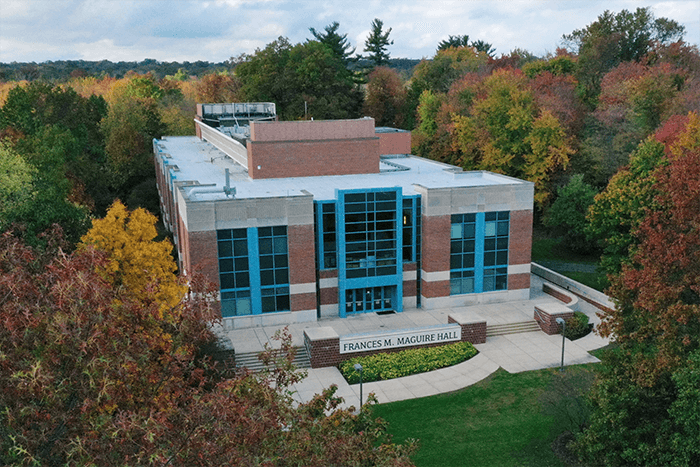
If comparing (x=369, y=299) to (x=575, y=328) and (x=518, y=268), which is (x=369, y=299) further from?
(x=575, y=328)

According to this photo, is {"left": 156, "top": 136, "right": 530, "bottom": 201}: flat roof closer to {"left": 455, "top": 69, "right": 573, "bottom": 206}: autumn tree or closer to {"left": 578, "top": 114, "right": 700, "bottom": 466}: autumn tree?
{"left": 455, "top": 69, "right": 573, "bottom": 206}: autumn tree

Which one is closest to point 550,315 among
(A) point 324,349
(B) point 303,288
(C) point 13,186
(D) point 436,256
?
(D) point 436,256

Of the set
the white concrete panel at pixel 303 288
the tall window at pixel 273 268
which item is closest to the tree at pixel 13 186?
the tall window at pixel 273 268

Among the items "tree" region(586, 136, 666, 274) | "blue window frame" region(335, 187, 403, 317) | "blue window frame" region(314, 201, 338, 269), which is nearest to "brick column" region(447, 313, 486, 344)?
"blue window frame" region(335, 187, 403, 317)

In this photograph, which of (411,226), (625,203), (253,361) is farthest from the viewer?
(625,203)

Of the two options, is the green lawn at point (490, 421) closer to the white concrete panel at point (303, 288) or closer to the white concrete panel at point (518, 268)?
the white concrete panel at point (303, 288)

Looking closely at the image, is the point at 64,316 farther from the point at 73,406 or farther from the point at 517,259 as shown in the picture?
the point at 517,259

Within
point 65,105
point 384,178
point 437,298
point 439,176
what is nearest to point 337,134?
point 384,178
